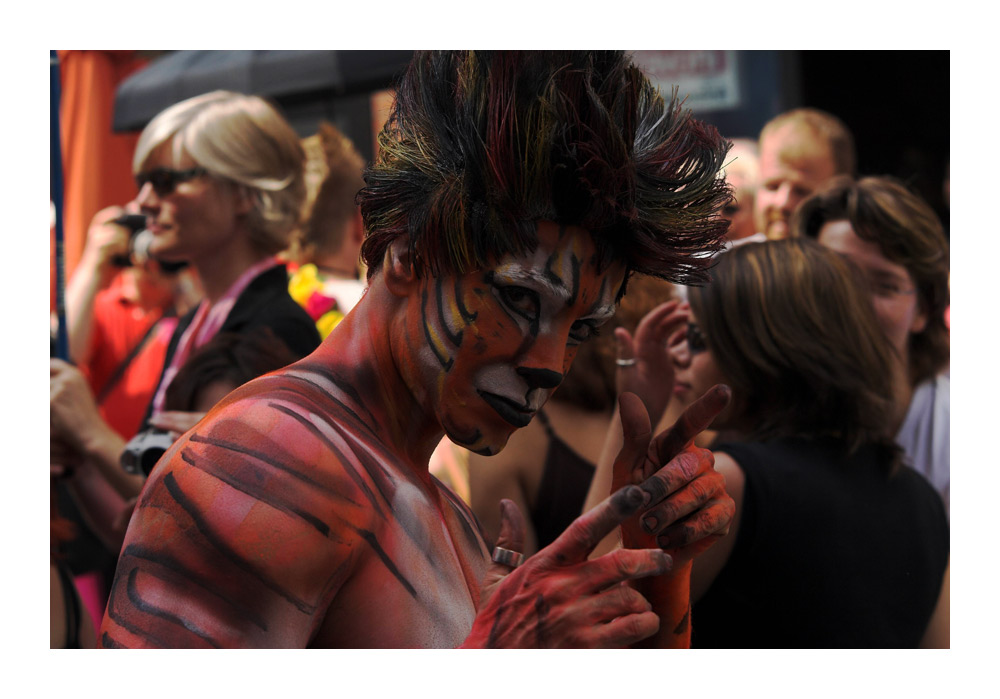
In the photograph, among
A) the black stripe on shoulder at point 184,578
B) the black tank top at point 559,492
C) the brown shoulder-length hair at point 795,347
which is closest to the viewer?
the black stripe on shoulder at point 184,578

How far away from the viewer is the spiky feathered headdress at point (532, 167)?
1052mm

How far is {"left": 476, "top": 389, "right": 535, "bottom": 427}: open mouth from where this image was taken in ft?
3.56

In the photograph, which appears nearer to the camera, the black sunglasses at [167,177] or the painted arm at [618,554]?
the painted arm at [618,554]

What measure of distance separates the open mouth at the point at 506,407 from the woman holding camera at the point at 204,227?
1.06 m

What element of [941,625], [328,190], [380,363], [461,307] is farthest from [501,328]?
[328,190]

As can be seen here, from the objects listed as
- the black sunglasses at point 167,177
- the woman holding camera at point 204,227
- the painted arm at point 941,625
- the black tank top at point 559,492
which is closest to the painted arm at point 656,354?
the black tank top at point 559,492

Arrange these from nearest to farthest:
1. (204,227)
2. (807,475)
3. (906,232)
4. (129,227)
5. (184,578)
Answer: (184,578) → (807,475) → (204,227) → (906,232) → (129,227)

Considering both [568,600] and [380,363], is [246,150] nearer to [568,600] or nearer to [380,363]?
[380,363]

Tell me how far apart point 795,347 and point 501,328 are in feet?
3.03

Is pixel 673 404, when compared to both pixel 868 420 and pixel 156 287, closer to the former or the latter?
pixel 868 420

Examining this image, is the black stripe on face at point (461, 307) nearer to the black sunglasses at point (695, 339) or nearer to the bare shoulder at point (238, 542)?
the bare shoulder at point (238, 542)

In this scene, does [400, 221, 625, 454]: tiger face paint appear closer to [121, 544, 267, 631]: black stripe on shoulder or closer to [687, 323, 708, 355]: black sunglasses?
[121, 544, 267, 631]: black stripe on shoulder

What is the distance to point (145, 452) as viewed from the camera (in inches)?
74.6

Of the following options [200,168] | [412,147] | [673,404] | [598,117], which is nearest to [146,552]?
[412,147]
